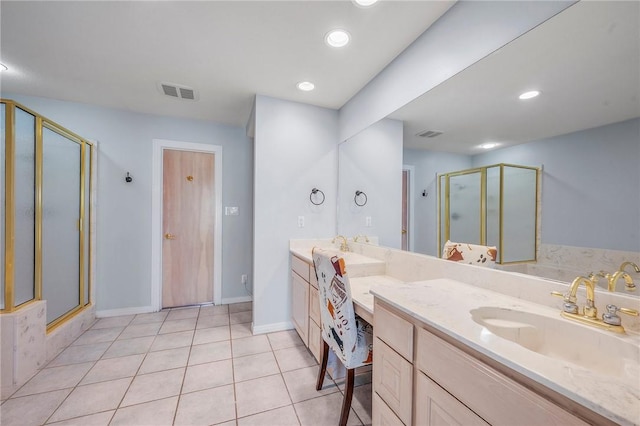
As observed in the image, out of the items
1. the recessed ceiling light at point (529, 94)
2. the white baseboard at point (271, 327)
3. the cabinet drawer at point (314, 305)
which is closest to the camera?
the recessed ceiling light at point (529, 94)

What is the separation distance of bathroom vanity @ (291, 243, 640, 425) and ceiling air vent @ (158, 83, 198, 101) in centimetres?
245

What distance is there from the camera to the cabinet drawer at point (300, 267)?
2.17m

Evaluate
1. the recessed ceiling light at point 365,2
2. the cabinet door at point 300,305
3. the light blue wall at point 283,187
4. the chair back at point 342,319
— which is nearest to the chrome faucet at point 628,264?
the chair back at point 342,319

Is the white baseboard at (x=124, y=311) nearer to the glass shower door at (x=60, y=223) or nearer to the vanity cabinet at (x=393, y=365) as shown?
the glass shower door at (x=60, y=223)

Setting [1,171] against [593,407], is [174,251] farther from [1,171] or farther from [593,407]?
[593,407]

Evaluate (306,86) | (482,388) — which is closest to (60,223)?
(306,86)

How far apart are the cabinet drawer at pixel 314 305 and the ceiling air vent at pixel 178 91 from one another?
2.20 metres

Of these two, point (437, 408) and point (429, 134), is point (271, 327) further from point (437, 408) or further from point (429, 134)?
point (429, 134)

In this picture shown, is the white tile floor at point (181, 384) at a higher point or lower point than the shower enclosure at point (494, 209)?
lower

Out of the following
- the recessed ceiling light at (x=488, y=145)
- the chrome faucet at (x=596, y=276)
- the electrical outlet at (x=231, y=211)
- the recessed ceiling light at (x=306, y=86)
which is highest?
the recessed ceiling light at (x=306, y=86)

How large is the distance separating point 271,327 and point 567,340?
7.68 feet

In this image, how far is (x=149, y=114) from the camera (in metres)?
3.09

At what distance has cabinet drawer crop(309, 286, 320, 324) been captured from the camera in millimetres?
1933

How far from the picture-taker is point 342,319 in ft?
4.59
